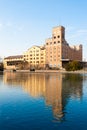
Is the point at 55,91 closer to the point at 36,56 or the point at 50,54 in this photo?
the point at 50,54

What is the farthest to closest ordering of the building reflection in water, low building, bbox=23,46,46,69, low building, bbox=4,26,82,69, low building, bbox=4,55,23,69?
low building, bbox=4,55,23,69, low building, bbox=23,46,46,69, low building, bbox=4,26,82,69, the building reflection in water

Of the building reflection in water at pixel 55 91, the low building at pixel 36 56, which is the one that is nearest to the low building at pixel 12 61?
the low building at pixel 36 56

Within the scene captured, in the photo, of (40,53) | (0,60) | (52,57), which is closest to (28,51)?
(40,53)

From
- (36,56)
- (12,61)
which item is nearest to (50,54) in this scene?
(36,56)

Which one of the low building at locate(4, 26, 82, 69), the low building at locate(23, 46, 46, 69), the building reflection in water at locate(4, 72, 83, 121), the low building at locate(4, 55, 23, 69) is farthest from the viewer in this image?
the low building at locate(4, 55, 23, 69)

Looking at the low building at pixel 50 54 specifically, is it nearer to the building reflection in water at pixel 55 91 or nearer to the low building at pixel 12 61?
the low building at pixel 12 61

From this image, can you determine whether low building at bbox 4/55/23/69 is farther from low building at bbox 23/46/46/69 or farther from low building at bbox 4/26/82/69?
low building at bbox 23/46/46/69

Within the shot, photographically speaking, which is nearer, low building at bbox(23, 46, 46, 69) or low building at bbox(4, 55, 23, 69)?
low building at bbox(23, 46, 46, 69)

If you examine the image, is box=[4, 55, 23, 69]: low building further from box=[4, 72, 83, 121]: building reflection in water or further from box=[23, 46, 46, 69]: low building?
box=[4, 72, 83, 121]: building reflection in water

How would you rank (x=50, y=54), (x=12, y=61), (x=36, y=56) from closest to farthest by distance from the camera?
(x=50, y=54)
(x=36, y=56)
(x=12, y=61)

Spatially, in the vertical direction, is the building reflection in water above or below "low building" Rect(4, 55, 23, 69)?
below

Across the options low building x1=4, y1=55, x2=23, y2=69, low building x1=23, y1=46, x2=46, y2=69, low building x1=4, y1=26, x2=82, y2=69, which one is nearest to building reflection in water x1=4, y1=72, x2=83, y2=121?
low building x1=4, y1=26, x2=82, y2=69

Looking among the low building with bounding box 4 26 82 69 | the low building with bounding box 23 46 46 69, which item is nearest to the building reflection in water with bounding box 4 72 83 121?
the low building with bounding box 4 26 82 69

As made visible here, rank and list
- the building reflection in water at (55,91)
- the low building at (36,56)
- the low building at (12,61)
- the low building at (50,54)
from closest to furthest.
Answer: the building reflection in water at (55,91)
the low building at (50,54)
the low building at (36,56)
the low building at (12,61)
